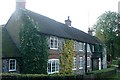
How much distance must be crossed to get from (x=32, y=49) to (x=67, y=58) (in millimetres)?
8057

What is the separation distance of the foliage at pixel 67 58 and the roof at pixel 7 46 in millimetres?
7656

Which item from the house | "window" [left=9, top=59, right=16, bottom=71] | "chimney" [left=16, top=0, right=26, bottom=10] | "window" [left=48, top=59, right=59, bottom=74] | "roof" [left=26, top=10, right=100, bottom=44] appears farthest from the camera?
"chimney" [left=16, top=0, right=26, bottom=10]

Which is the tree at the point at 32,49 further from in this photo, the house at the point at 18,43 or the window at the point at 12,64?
the window at the point at 12,64

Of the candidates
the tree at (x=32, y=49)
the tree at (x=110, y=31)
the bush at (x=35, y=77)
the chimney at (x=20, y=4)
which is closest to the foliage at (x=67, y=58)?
the tree at (x=32, y=49)

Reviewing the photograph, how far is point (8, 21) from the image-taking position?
3462 centimetres

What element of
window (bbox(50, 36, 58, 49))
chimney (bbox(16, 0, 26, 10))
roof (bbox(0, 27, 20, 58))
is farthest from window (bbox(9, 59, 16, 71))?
chimney (bbox(16, 0, 26, 10))

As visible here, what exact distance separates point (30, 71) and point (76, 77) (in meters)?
6.42

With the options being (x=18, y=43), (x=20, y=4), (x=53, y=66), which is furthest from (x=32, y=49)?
(x=20, y=4)

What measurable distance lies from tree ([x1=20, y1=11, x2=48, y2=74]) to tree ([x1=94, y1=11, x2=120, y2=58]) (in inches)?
2305

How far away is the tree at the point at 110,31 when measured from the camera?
285 ft

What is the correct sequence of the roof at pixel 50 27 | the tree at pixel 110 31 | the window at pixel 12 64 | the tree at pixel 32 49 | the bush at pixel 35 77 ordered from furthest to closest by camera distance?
the tree at pixel 110 31
the roof at pixel 50 27
the tree at pixel 32 49
the window at pixel 12 64
the bush at pixel 35 77

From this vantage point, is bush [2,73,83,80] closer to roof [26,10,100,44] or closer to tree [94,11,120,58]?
roof [26,10,100,44]

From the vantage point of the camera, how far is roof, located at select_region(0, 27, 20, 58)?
98.3ft

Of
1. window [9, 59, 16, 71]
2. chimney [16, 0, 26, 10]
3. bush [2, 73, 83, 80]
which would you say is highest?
chimney [16, 0, 26, 10]
